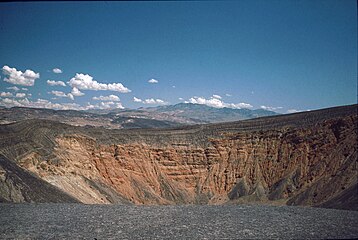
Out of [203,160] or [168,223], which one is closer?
[168,223]

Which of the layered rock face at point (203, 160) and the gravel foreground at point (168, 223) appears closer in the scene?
the gravel foreground at point (168, 223)

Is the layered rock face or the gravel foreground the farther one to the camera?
the layered rock face

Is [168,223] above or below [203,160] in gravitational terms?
below

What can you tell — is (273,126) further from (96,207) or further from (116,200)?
(96,207)

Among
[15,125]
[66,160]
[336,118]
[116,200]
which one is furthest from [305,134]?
[15,125]
